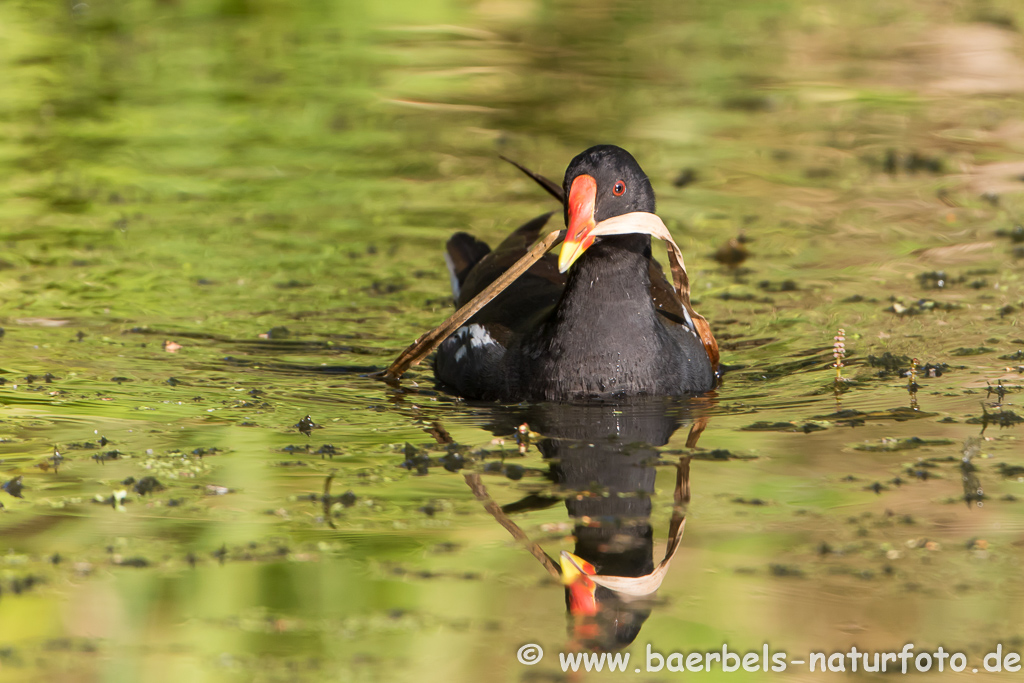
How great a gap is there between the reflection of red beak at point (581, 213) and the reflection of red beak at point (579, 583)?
5.11 ft

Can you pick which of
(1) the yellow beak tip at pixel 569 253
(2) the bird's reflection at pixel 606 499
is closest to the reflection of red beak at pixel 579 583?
(2) the bird's reflection at pixel 606 499

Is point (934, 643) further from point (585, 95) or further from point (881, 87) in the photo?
point (881, 87)

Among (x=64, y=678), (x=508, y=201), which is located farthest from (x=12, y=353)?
(x=508, y=201)

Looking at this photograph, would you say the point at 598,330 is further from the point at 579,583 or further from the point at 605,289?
the point at 579,583

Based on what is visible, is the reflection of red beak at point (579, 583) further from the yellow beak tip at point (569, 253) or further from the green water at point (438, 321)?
the yellow beak tip at point (569, 253)

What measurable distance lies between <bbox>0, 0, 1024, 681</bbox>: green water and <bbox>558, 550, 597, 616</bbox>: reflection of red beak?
0.06 m

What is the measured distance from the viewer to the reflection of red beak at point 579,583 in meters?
3.55

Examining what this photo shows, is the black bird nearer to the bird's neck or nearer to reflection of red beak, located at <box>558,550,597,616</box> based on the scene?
the bird's neck

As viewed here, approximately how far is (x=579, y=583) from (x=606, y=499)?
0.60 meters

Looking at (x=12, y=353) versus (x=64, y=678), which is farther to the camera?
(x=12, y=353)

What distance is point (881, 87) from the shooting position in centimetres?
1153

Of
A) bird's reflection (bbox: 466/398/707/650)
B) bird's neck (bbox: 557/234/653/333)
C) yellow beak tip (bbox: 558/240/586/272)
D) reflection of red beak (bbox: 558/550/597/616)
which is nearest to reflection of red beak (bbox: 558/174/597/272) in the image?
yellow beak tip (bbox: 558/240/586/272)

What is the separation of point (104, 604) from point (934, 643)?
7.04ft

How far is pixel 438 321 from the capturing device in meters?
6.80
